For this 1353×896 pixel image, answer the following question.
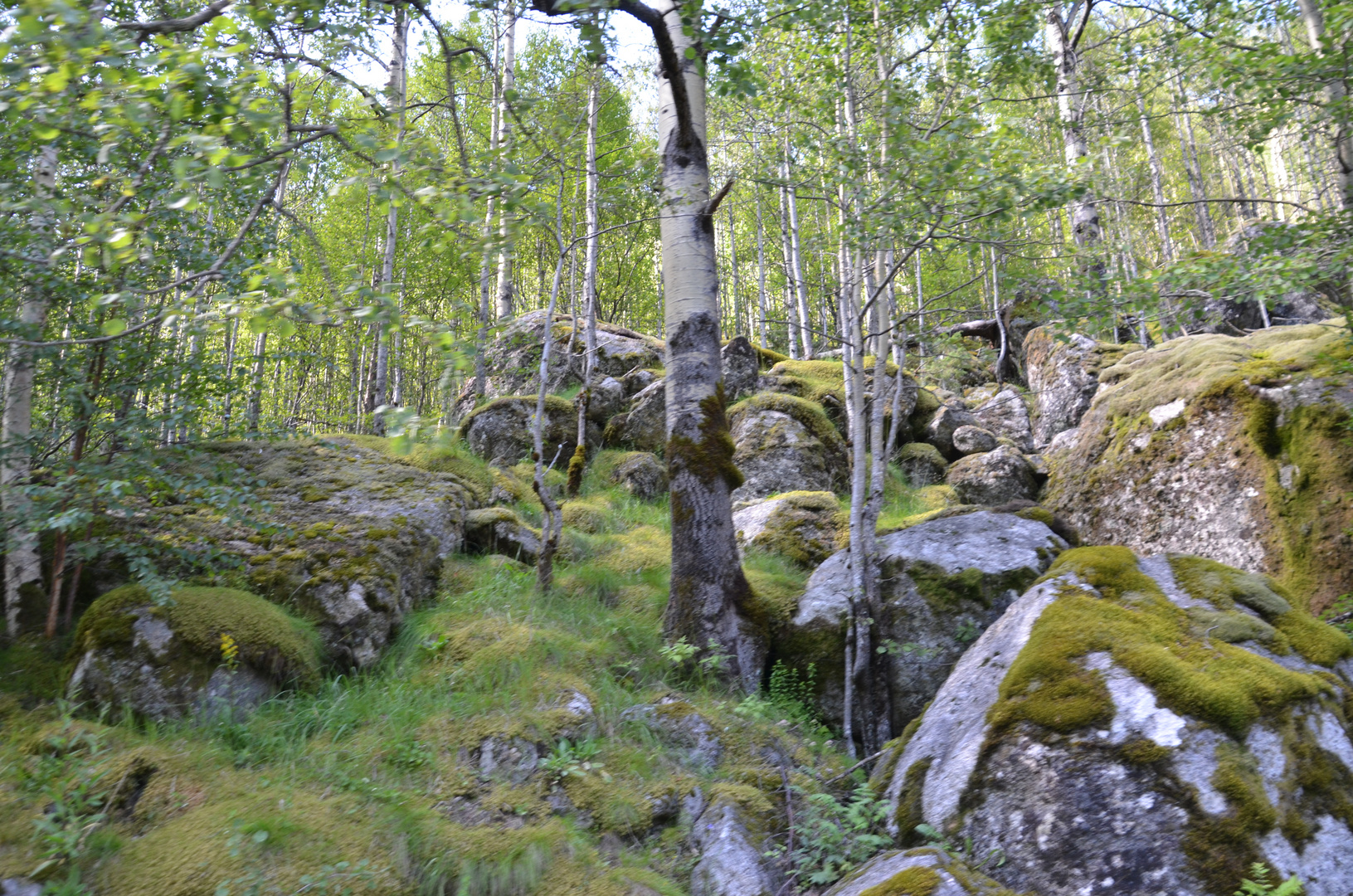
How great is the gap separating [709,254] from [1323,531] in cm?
540

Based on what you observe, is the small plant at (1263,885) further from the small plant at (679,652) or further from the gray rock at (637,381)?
the gray rock at (637,381)

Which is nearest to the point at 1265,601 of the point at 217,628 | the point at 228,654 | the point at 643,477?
the point at 228,654

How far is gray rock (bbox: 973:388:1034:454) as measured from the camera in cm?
1380

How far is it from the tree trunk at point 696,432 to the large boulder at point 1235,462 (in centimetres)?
398

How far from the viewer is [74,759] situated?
357 cm

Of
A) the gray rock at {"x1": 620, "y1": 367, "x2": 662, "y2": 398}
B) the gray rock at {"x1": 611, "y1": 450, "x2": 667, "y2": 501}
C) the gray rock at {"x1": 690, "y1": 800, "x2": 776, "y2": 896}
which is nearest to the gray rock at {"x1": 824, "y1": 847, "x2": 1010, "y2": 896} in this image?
the gray rock at {"x1": 690, "y1": 800, "x2": 776, "y2": 896}

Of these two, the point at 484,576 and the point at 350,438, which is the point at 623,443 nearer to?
the point at 350,438

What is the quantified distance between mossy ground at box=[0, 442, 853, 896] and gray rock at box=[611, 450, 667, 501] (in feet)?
13.5

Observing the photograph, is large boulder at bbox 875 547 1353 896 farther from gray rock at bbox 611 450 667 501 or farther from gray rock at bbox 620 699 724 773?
gray rock at bbox 611 450 667 501

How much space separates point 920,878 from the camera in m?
3.24

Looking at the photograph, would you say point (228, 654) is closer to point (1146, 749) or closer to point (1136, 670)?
point (1146, 749)

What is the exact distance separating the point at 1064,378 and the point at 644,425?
24.5 feet

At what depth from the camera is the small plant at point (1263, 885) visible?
2777 mm

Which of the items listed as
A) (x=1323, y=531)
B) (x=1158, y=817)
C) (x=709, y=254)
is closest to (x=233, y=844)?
(x=1158, y=817)
